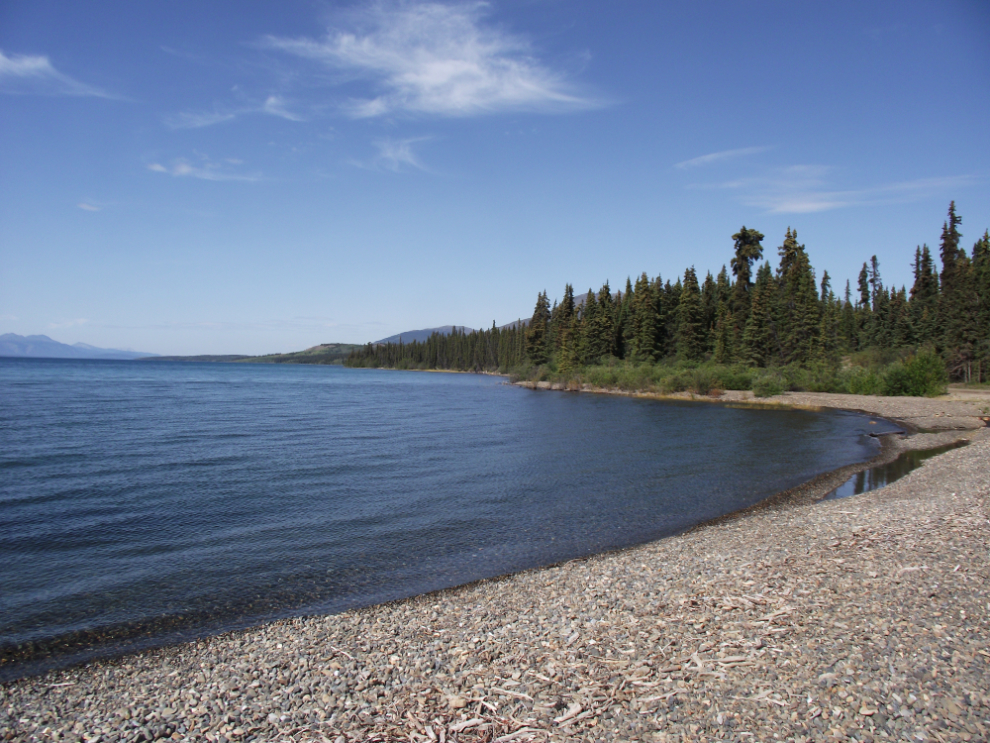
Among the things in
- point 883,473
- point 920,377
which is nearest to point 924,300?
point 920,377

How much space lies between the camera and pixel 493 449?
85.5 ft

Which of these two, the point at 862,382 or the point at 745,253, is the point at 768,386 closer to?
the point at 862,382

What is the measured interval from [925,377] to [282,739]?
195 feet

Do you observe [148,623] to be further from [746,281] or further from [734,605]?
[746,281]

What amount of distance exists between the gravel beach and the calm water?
1603 mm

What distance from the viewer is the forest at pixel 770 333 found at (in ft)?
192

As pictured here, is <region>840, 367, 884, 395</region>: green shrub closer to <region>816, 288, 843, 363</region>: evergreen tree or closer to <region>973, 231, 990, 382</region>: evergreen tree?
<region>816, 288, 843, 363</region>: evergreen tree

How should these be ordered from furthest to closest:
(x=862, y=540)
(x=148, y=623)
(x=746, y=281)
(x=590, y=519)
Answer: (x=746, y=281), (x=590, y=519), (x=862, y=540), (x=148, y=623)

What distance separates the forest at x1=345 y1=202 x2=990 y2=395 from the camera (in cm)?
5856

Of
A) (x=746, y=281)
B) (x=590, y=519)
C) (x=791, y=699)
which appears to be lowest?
(x=590, y=519)

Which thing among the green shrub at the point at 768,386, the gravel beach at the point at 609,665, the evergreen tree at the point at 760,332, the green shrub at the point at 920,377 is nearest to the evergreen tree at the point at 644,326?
the evergreen tree at the point at 760,332

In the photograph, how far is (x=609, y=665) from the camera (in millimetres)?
6312

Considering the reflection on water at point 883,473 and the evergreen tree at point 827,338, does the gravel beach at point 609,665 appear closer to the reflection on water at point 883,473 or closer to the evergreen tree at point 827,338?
the reflection on water at point 883,473

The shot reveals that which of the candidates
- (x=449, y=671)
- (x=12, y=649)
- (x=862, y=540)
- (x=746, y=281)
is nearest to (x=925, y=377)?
(x=746, y=281)
